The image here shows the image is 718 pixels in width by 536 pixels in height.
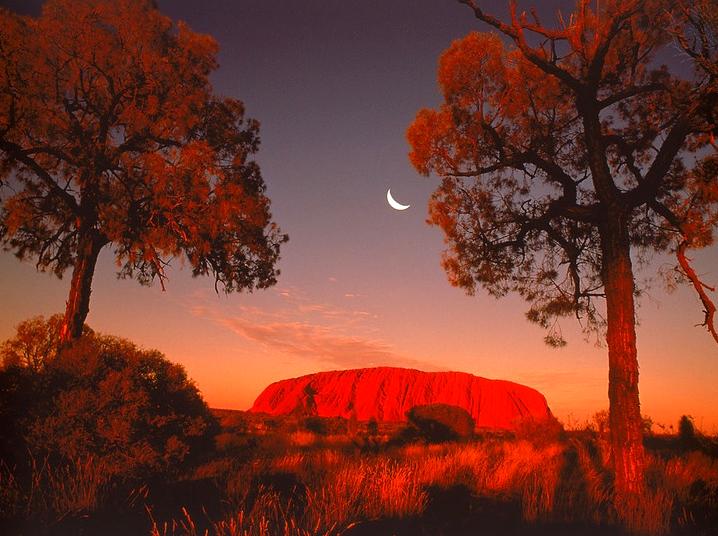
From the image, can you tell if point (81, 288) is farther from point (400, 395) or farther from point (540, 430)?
point (400, 395)

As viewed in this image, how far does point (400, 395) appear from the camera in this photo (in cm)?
10231

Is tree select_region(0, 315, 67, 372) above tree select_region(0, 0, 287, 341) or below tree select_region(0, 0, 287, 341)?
below

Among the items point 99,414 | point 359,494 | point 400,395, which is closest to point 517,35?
point 359,494

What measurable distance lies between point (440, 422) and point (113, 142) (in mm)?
19519

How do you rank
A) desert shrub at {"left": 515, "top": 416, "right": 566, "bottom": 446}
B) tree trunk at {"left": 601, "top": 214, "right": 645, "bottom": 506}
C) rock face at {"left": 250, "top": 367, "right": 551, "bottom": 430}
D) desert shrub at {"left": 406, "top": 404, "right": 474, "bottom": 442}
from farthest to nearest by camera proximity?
rock face at {"left": 250, "top": 367, "right": 551, "bottom": 430} → desert shrub at {"left": 406, "top": 404, "right": 474, "bottom": 442} → desert shrub at {"left": 515, "top": 416, "right": 566, "bottom": 446} → tree trunk at {"left": 601, "top": 214, "right": 645, "bottom": 506}

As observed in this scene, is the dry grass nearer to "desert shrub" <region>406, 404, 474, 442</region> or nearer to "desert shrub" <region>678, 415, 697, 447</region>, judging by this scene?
"desert shrub" <region>678, 415, 697, 447</region>

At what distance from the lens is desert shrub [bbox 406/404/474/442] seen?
25172mm

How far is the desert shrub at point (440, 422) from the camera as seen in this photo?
25172 mm

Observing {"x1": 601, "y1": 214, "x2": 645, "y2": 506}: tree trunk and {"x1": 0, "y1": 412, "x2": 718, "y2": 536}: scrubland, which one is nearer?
{"x1": 0, "y1": 412, "x2": 718, "y2": 536}: scrubland

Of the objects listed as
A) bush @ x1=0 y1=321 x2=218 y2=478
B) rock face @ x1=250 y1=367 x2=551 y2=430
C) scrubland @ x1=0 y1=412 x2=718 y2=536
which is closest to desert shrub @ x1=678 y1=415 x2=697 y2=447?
scrubland @ x1=0 y1=412 x2=718 y2=536

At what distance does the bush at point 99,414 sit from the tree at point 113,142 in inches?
122

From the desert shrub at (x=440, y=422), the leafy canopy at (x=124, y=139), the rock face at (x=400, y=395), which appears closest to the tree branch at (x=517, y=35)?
the leafy canopy at (x=124, y=139)

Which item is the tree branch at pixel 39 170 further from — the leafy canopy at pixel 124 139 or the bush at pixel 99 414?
the bush at pixel 99 414

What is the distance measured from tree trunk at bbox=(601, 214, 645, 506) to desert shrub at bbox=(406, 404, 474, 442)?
1538 centimetres
